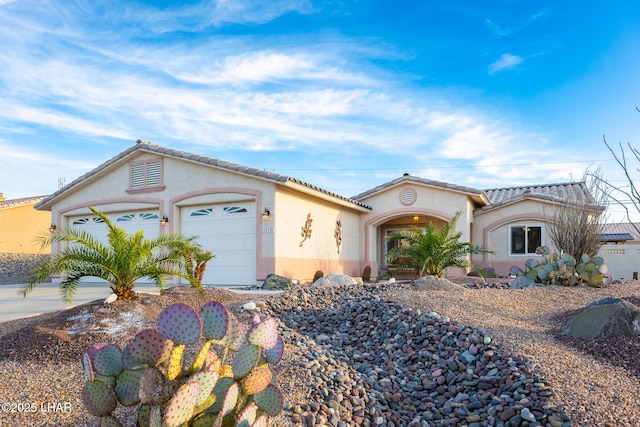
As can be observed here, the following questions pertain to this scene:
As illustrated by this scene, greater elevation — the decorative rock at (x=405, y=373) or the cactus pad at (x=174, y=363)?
the cactus pad at (x=174, y=363)

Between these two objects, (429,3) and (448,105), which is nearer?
(429,3)

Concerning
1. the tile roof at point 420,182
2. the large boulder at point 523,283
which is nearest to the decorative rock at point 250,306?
the large boulder at point 523,283

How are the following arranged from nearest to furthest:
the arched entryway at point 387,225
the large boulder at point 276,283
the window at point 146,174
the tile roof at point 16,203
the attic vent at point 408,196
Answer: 1. the large boulder at point 276,283
2. the window at point 146,174
3. the attic vent at point 408,196
4. the arched entryway at point 387,225
5. the tile roof at point 16,203

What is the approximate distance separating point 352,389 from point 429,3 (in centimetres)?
994

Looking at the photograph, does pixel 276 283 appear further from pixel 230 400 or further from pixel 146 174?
pixel 230 400

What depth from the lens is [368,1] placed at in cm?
1122

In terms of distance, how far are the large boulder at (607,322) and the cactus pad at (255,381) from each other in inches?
180

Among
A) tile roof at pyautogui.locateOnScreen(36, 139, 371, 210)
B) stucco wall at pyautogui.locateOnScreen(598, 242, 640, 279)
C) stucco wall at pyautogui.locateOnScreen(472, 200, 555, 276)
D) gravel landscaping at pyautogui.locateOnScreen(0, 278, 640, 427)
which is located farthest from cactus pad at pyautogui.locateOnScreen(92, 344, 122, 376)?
stucco wall at pyautogui.locateOnScreen(598, 242, 640, 279)

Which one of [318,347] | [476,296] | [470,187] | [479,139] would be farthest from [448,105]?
[318,347]

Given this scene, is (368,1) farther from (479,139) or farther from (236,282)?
(236,282)

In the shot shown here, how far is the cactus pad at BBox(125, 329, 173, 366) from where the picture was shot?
251 centimetres

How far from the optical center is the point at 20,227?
27.7m

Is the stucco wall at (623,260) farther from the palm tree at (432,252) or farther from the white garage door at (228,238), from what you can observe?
the white garage door at (228,238)

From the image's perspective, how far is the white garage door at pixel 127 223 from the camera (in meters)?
16.7
